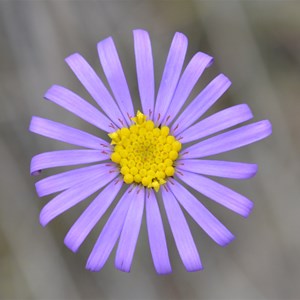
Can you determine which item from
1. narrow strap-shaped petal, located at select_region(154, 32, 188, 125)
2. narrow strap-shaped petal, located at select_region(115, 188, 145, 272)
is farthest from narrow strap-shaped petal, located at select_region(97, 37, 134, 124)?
narrow strap-shaped petal, located at select_region(115, 188, 145, 272)

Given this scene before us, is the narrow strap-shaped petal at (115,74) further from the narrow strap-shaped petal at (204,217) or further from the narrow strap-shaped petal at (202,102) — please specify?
the narrow strap-shaped petal at (204,217)

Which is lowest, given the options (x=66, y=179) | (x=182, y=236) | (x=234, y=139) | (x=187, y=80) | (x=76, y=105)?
(x=182, y=236)

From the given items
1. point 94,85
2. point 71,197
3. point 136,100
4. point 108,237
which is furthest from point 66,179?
point 136,100

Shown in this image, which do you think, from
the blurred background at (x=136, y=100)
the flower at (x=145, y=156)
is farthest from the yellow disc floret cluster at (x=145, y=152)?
the blurred background at (x=136, y=100)

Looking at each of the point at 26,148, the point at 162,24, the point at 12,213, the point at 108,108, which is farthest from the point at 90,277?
the point at 162,24

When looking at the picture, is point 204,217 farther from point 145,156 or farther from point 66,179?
point 66,179

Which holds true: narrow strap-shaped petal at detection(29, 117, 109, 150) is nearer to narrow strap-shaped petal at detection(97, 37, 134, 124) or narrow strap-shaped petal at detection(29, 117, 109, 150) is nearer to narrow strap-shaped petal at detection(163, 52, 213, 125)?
narrow strap-shaped petal at detection(97, 37, 134, 124)
